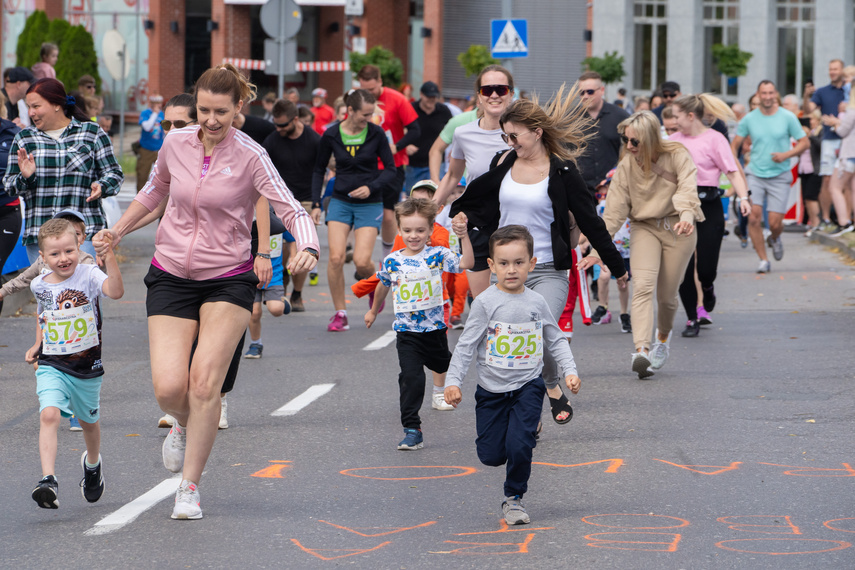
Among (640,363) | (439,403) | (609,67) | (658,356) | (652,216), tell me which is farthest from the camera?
(609,67)

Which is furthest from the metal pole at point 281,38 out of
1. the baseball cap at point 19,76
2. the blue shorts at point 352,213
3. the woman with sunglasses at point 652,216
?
the woman with sunglasses at point 652,216

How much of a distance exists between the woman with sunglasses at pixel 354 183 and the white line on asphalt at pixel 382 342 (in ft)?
1.82

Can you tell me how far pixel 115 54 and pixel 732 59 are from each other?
2203 centimetres

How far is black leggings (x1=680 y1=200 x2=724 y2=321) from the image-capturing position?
11.0 meters

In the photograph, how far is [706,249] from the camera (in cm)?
1112

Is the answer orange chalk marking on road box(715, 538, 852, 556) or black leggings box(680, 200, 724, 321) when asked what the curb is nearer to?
black leggings box(680, 200, 724, 321)

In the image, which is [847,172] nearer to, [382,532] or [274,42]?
[274,42]

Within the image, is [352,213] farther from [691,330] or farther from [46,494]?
[46,494]

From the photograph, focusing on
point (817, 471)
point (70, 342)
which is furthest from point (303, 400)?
point (817, 471)

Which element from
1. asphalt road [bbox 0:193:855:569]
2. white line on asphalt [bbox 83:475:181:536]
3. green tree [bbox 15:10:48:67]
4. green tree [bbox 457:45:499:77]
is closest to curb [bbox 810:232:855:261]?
asphalt road [bbox 0:193:855:569]

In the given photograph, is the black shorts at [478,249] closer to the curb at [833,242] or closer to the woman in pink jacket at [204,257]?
the woman in pink jacket at [204,257]

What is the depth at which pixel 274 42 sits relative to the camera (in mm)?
19703

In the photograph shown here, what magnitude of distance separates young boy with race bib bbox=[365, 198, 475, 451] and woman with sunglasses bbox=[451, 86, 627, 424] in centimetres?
39

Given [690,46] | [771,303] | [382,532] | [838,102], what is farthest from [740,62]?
[382,532]
